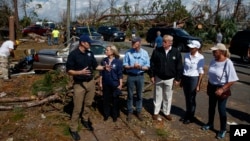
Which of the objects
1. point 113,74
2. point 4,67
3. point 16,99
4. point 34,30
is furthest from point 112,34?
point 113,74

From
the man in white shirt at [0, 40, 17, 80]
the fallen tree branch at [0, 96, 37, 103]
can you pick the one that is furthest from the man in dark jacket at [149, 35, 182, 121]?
the man in white shirt at [0, 40, 17, 80]

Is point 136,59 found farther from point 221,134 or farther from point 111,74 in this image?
point 221,134

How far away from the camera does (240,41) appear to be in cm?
1755

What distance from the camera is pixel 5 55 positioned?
1045 centimetres

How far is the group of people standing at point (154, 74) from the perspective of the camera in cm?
538

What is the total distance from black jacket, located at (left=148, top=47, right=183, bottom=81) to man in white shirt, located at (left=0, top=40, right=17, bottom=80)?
615 cm

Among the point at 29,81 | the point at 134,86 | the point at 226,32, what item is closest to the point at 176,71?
the point at 134,86

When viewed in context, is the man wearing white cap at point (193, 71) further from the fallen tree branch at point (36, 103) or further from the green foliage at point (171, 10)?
the green foliage at point (171, 10)

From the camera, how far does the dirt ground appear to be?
223 inches

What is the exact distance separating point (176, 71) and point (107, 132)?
1.88m

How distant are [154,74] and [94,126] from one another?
1668 millimetres

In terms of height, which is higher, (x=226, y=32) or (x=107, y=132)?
(x=226, y=32)

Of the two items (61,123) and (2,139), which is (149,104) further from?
(2,139)

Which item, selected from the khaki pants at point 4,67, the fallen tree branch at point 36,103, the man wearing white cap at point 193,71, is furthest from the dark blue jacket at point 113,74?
the khaki pants at point 4,67
